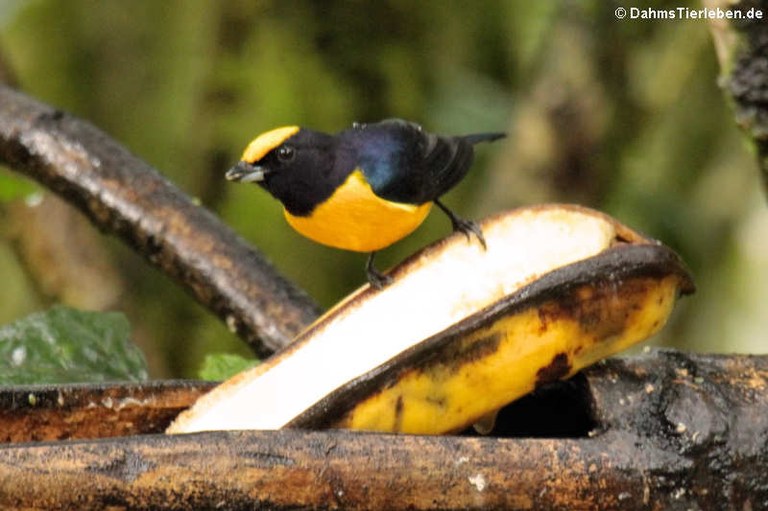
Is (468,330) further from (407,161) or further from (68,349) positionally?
(68,349)

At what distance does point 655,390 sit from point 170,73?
10.4ft

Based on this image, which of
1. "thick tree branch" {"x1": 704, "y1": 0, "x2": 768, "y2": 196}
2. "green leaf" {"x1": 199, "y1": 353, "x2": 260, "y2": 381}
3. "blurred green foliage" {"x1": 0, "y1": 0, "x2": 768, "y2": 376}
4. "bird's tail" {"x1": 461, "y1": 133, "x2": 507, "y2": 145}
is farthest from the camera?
"blurred green foliage" {"x1": 0, "y1": 0, "x2": 768, "y2": 376}

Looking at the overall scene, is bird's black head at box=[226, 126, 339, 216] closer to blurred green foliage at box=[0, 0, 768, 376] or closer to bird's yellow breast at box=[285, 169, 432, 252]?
bird's yellow breast at box=[285, 169, 432, 252]

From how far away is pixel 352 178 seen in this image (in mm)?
2053

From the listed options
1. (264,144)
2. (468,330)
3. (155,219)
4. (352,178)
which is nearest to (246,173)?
(264,144)

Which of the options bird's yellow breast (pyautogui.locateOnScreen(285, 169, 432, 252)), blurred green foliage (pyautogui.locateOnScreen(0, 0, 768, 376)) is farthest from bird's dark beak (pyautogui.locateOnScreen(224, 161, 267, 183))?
blurred green foliage (pyautogui.locateOnScreen(0, 0, 768, 376))

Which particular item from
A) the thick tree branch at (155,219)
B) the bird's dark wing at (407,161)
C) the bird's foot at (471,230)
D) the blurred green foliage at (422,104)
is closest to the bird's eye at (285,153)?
the bird's dark wing at (407,161)

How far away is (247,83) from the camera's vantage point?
3.63 m

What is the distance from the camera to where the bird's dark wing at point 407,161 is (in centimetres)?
201

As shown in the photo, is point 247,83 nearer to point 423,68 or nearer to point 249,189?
point 249,189

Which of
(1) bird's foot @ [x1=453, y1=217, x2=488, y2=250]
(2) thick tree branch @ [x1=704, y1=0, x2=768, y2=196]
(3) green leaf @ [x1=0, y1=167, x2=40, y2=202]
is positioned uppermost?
(2) thick tree branch @ [x1=704, y1=0, x2=768, y2=196]

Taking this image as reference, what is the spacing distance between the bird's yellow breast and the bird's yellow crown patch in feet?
0.41

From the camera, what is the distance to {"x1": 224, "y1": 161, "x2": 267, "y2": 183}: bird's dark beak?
1.98 m

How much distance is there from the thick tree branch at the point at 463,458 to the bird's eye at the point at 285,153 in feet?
2.07
